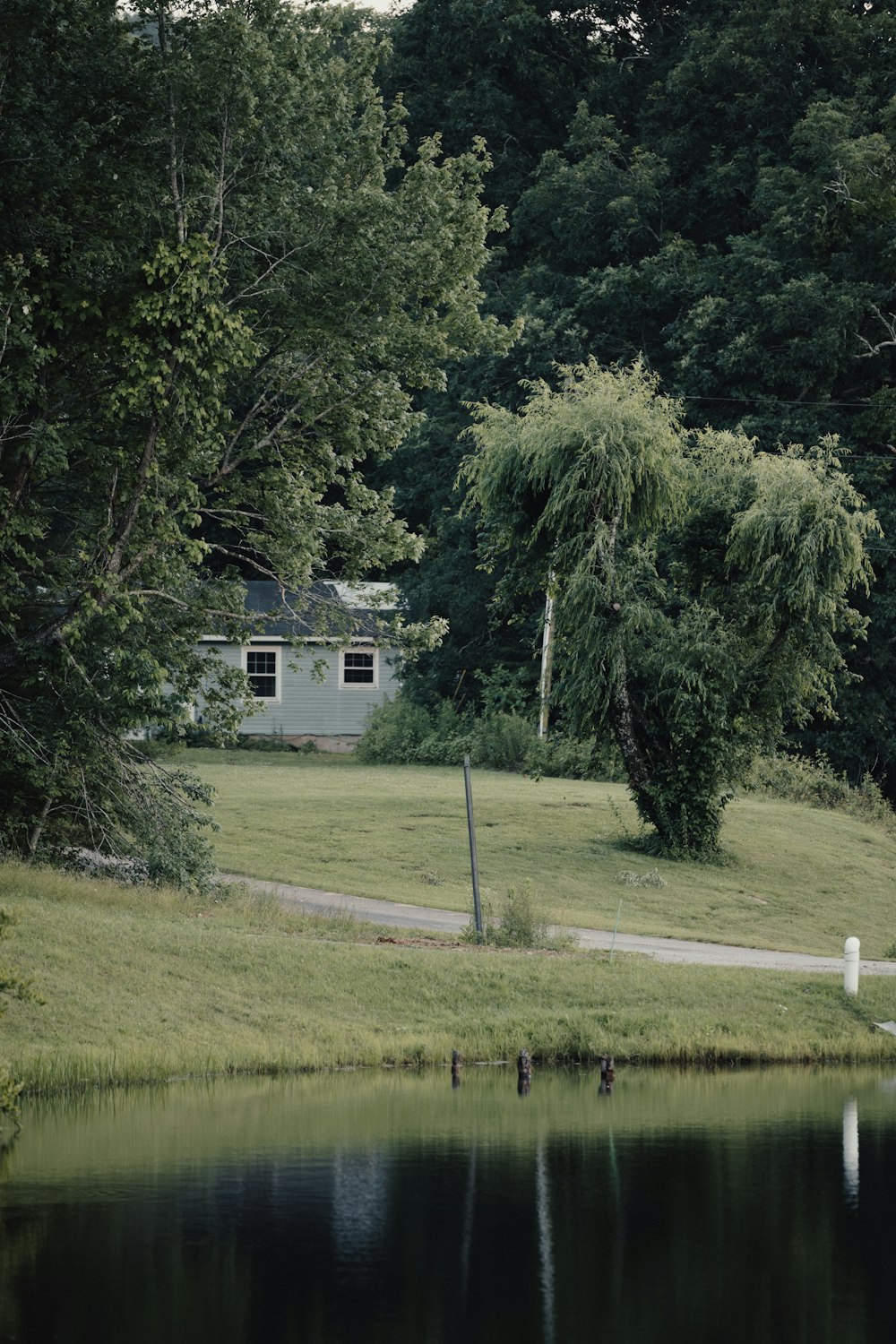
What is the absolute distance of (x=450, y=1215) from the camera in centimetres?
1288

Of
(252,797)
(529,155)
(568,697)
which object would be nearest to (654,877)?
(568,697)

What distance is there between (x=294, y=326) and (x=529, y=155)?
39.4 m

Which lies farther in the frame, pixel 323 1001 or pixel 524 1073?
pixel 323 1001

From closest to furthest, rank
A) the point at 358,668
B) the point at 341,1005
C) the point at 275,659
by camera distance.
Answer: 1. the point at 341,1005
2. the point at 275,659
3. the point at 358,668

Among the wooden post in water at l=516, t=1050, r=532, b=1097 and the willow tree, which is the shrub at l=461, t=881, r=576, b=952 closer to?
the wooden post in water at l=516, t=1050, r=532, b=1097

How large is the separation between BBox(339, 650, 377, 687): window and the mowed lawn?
490 inches

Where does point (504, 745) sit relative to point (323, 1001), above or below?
above

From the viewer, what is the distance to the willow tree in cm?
3381

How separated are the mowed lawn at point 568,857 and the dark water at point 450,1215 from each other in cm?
1045

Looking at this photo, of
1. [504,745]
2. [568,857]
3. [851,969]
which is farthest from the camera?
[504,745]

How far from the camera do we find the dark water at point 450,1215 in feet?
34.2

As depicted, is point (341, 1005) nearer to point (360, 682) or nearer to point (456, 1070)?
point (456, 1070)

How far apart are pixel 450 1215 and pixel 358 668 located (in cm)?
4498

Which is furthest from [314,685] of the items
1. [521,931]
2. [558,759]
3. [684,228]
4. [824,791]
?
[521,931]
